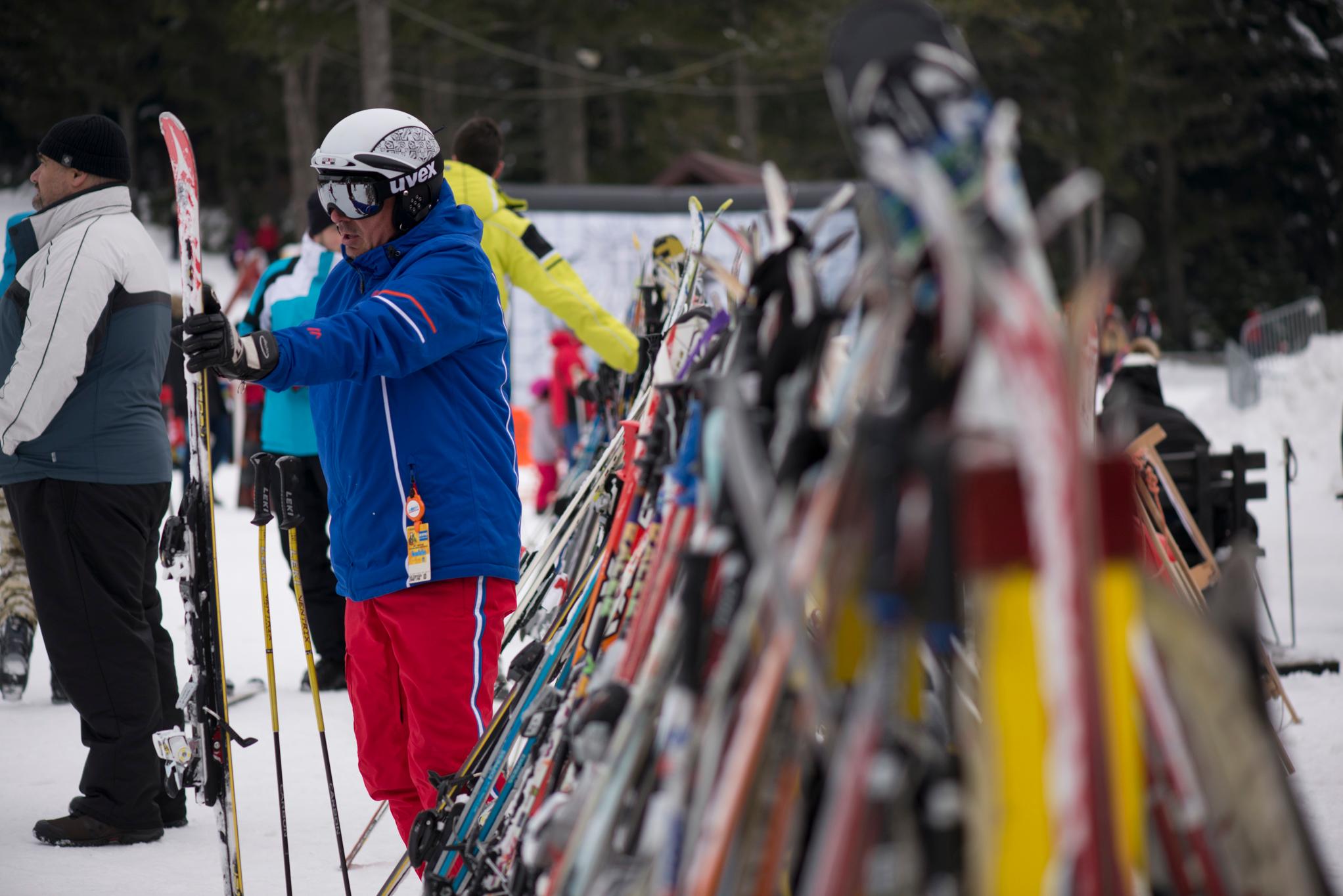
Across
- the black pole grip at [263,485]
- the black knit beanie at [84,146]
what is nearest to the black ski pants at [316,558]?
the black knit beanie at [84,146]

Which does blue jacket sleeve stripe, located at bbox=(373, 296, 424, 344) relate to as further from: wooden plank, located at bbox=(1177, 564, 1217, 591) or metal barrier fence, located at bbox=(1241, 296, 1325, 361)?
metal barrier fence, located at bbox=(1241, 296, 1325, 361)

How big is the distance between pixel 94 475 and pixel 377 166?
1467 millimetres

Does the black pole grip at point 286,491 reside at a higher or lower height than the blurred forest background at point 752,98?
lower

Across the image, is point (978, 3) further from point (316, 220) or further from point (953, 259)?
A: point (953, 259)

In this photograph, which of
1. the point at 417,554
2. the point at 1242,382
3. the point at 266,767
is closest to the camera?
the point at 417,554

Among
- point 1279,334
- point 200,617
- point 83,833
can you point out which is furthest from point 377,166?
point 1279,334

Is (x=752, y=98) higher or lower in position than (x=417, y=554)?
higher

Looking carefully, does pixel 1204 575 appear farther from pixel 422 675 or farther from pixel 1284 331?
pixel 1284 331

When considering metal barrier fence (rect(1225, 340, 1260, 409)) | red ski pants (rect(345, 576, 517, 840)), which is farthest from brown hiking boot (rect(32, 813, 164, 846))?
metal barrier fence (rect(1225, 340, 1260, 409))

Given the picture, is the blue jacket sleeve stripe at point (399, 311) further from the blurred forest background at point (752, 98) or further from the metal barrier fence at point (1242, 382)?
the blurred forest background at point (752, 98)

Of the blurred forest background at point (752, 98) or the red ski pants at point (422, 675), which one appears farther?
the blurred forest background at point (752, 98)

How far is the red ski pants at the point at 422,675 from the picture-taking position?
279cm

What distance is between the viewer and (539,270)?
4.77 m

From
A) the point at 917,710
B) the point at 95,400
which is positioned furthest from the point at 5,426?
the point at 917,710
